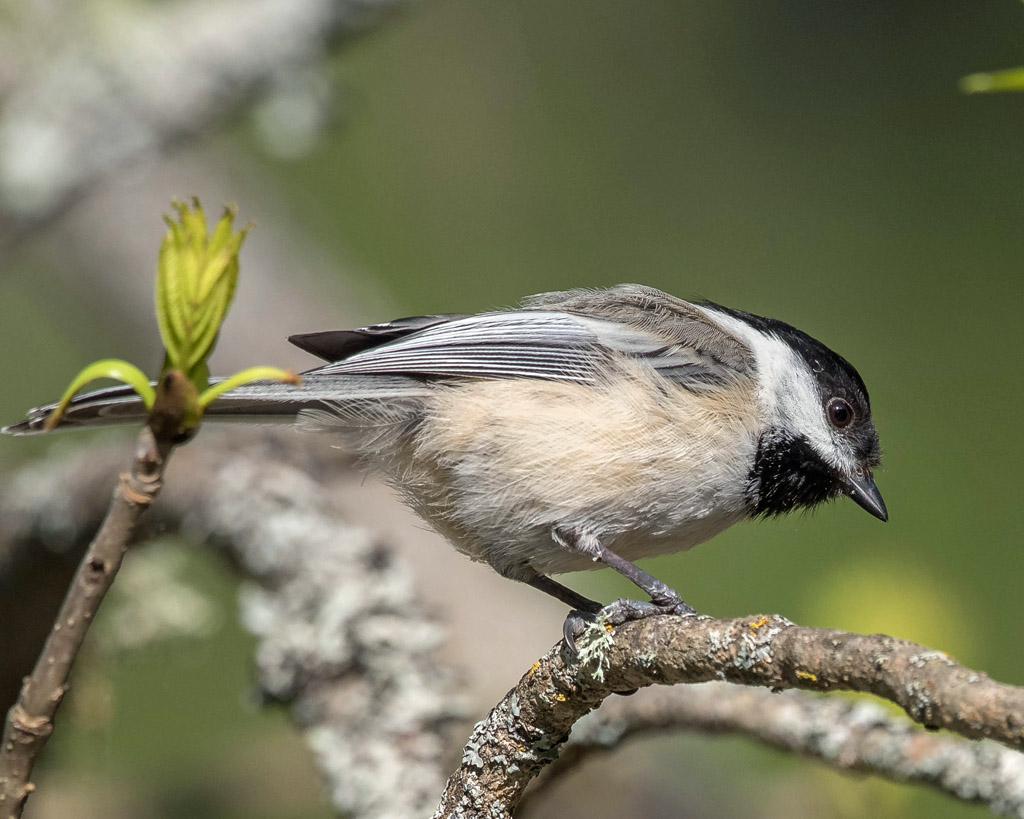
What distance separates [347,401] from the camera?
1909 mm

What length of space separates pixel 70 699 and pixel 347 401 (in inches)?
38.2

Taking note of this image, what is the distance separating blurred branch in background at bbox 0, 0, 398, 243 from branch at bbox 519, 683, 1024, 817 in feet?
6.06

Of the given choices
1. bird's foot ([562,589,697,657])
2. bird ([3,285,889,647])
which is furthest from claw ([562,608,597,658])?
bird ([3,285,889,647])

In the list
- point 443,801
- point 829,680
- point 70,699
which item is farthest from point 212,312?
point 70,699

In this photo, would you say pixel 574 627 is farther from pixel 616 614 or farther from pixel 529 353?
pixel 529 353

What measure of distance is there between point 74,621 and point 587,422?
102cm

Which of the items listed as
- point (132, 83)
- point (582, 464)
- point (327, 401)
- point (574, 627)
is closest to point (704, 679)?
point (574, 627)

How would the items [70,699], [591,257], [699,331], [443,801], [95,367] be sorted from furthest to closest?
1. [591,257]
2. [70,699]
3. [699,331]
4. [443,801]
5. [95,367]

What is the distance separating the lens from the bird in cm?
176


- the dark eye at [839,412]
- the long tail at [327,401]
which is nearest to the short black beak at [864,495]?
the dark eye at [839,412]

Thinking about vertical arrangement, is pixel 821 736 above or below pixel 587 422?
below

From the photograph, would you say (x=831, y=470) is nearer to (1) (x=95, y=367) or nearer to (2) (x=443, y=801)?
(2) (x=443, y=801)

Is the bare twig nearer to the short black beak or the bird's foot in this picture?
the bird's foot

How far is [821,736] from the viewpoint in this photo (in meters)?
1.55
